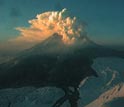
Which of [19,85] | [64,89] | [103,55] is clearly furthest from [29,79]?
[103,55]

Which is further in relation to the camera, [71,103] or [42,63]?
[71,103]

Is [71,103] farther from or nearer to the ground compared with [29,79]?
nearer to the ground

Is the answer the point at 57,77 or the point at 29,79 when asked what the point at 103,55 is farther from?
the point at 29,79

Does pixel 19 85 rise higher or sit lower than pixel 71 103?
higher

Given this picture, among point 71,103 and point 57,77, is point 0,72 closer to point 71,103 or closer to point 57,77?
point 57,77

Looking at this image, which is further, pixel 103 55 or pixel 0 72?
pixel 103 55

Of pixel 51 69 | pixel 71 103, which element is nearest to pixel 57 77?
pixel 51 69
